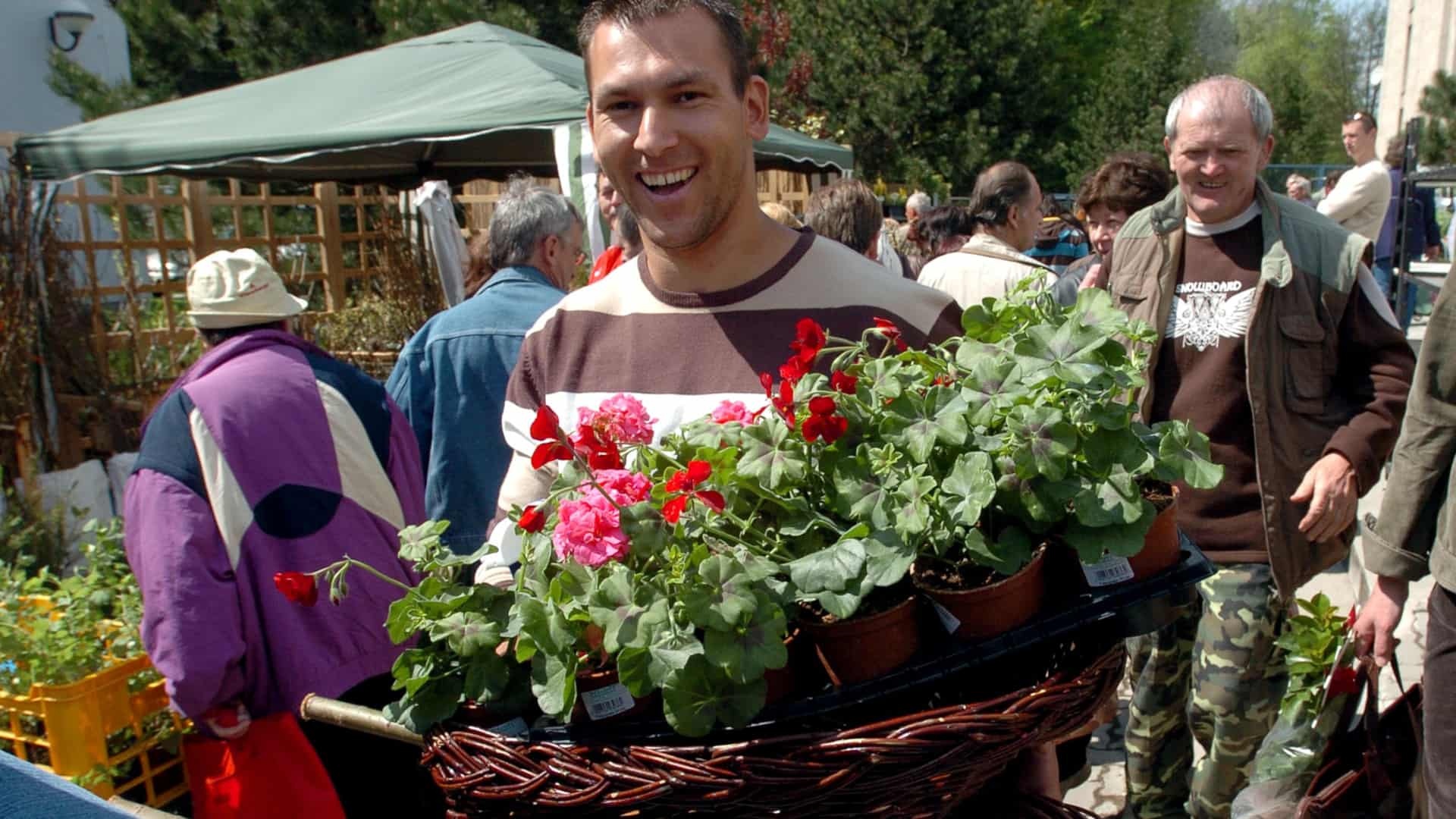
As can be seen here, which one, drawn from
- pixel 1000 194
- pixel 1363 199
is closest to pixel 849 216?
pixel 1000 194

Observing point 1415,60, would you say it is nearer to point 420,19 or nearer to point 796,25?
point 796,25

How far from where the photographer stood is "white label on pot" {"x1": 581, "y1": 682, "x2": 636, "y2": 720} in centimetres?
113

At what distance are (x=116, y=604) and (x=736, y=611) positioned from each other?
10.0 ft

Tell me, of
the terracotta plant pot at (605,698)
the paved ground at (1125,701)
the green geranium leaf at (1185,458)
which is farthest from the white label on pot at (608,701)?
the paved ground at (1125,701)

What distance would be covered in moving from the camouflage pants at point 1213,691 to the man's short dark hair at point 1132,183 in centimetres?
193

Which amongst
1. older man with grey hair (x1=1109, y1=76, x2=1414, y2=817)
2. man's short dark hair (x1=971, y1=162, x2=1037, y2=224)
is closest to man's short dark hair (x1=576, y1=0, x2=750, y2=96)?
older man with grey hair (x1=1109, y1=76, x2=1414, y2=817)

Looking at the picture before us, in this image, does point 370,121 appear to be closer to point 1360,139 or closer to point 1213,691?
point 1213,691

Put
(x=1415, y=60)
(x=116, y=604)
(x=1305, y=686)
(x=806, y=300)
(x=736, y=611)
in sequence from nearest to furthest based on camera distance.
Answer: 1. (x=736, y=611)
2. (x=806, y=300)
3. (x=1305, y=686)
4. (x=116, y=604)
5. (x=1415, y=60)

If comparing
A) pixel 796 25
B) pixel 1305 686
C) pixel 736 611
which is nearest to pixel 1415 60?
pixel 796 25

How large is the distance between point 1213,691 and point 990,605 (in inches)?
84.1

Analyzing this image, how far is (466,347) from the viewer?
3.52m

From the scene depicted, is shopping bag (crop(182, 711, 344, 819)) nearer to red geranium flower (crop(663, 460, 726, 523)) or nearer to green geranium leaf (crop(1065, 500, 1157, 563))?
red geranium flower (crop(663, 460, 726, 523))

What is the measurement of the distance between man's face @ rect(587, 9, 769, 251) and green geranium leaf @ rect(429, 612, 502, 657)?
24.2 inches

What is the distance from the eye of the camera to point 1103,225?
15.8 feet
